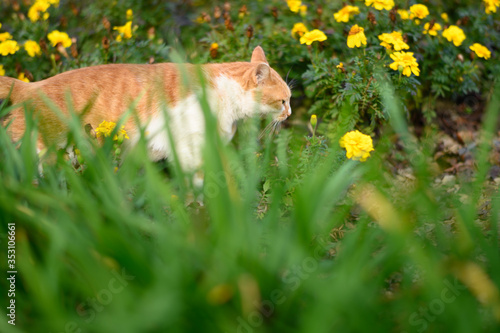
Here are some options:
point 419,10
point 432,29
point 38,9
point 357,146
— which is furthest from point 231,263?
point 38,9

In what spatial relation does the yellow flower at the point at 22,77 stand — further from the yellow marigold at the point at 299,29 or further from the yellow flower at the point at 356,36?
the yellow flower at the point at 356,36

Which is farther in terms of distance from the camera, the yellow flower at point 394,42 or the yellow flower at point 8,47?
the yellow flower at point 8,47

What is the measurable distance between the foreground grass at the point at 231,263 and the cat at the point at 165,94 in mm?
1031

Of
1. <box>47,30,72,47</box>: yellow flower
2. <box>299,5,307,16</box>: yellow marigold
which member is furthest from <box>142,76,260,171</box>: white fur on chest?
<box>47,30,72,47</box>: yellow flower

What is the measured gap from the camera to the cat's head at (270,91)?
3125 millimetres

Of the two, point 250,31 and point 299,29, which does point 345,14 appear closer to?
point 299,29

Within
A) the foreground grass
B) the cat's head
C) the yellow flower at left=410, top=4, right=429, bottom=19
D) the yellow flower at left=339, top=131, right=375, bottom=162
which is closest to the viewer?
the foreground grass

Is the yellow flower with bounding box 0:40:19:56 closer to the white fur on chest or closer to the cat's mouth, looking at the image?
the white fur on chest

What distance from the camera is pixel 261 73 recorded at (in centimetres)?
308

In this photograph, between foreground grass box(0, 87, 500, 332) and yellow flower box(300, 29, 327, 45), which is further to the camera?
yellow flower box(300, 29, 327, 45)

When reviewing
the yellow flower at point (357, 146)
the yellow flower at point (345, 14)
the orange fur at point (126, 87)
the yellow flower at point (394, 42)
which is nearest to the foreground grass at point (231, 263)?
the yellow flower at point (357, 146)

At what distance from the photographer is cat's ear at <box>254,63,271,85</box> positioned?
301cm

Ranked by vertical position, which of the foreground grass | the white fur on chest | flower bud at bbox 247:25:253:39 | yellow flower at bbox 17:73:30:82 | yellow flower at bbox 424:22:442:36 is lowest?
the white fur on chest

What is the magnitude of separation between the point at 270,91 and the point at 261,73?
0.16 m
